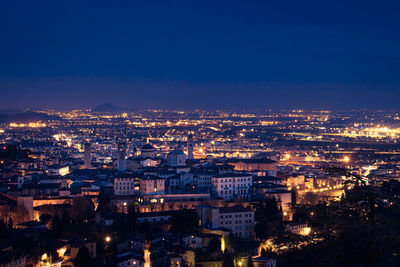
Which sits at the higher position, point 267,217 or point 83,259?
point 267,217

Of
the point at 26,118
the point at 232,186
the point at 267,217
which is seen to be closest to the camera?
the point at 267,217

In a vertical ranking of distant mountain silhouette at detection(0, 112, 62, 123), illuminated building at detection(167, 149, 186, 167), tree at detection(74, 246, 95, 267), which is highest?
distant mountain silhouette at detection(0, 112, 62, 123)

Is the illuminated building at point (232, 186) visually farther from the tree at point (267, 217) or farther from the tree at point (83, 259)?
the tree at point (83, 259)

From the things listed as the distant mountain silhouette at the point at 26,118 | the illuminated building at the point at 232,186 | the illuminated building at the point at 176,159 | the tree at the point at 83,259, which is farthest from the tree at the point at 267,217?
the distant mountain silhouette at the point at 26,118

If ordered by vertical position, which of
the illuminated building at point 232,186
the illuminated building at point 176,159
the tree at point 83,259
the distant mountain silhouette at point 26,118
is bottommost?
the tree at point 83,259

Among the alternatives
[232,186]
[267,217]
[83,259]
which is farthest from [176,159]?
[83,259]

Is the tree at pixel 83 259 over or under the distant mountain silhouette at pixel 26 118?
under

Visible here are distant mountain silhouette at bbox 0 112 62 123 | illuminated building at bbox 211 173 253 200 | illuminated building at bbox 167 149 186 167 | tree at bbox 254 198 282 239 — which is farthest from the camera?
distant mountain silhouette at bbox 0 112 62 123

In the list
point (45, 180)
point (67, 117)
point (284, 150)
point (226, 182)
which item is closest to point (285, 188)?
point (226, 182)

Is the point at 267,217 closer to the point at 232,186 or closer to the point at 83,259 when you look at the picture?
the point at 232,186

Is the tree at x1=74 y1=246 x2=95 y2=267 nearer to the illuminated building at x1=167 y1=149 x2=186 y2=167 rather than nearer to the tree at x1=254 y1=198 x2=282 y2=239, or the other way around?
the tree at x1=254 y1=198 x2=282 y2=239

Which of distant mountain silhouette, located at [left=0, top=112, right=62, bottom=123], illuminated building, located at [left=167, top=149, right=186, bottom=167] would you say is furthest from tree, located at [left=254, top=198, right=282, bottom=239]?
distant mountain silhouette, located at [left=0, top=112, right=62, bottom=123]

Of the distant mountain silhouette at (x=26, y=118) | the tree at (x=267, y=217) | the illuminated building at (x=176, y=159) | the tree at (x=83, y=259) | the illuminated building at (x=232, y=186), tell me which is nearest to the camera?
the tree at (x=83, y=259)

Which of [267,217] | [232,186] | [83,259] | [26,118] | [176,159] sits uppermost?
[26,118]
